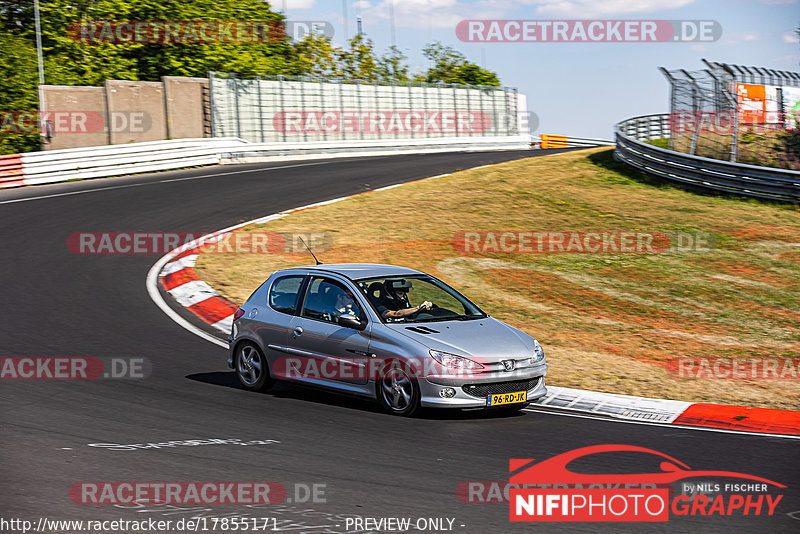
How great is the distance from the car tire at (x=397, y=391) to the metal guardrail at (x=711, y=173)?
17.8 m

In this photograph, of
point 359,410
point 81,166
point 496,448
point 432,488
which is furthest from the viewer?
point 81,166

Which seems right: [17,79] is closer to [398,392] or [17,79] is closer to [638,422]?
[398,392]

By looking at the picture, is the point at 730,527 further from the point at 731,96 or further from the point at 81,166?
the point at 81,166

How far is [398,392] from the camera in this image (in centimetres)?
844

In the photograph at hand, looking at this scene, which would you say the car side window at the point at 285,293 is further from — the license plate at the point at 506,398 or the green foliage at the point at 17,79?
the green foliage at the point at 17,79

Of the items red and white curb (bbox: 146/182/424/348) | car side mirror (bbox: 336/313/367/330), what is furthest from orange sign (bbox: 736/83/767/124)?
car side mirror (bbox: 336/313/367/330)

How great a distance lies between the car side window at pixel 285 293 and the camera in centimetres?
960

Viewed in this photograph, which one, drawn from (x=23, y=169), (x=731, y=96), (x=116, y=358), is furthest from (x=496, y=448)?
(x=23, y=169)

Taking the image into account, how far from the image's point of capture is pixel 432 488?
242 inches

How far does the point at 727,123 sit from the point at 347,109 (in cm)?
2128

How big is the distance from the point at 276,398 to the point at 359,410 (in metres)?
1.06

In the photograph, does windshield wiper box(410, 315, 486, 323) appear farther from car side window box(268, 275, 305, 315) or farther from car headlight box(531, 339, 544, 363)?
car side window box(268, 275, 305, 315)

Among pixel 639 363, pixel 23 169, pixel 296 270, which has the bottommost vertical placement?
pixel 639 363

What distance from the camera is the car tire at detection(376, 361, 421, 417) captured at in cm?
830
